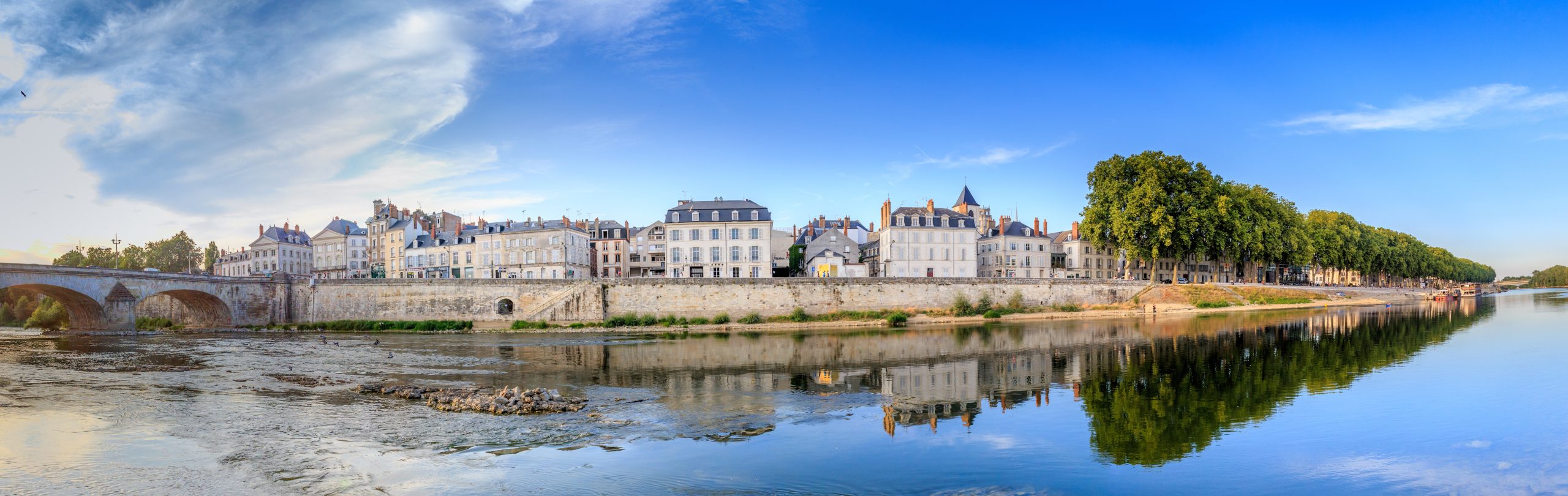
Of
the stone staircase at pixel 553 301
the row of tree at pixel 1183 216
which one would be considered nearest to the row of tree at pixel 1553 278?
the row of tree at pixel 1183 216

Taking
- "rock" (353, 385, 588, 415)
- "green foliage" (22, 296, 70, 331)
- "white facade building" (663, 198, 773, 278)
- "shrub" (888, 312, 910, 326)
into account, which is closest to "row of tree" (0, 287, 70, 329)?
"green foliage" (22, 296, 70, 331)

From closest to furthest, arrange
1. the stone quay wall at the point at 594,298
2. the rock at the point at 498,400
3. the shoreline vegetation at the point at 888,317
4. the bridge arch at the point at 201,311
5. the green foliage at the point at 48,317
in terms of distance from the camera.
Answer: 1. the rock at the point at 498,400
2. the bridge arch at the point at 201,311
3. the shoreline vegetation at the point at 888,317
4. the stone quay wall at the point at 594,298
5. the green foliage at the point at 48,317

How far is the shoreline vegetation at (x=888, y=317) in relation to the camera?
42.6 meters

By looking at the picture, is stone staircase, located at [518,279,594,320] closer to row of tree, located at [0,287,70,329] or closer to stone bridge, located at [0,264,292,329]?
stone bridge, located at [0,264,292,329]

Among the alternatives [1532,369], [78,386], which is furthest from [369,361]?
[1532,369]

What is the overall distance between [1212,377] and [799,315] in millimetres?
26838

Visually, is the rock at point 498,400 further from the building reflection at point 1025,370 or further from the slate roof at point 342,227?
the slate roof at point 342,227

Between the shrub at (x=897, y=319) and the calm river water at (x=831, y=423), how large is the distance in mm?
15746

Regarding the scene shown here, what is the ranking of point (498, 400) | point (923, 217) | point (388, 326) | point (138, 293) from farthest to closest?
point (923, 217) < point (388, 326) < point (138, 293) < point (498, 400)

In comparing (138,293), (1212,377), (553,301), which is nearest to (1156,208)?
(1212,377)

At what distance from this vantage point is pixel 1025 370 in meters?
22.2

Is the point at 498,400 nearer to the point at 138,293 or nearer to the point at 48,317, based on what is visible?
the point at 138,293

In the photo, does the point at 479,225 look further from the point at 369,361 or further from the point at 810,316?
the point at 369,361

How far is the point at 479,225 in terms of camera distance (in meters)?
62.9
